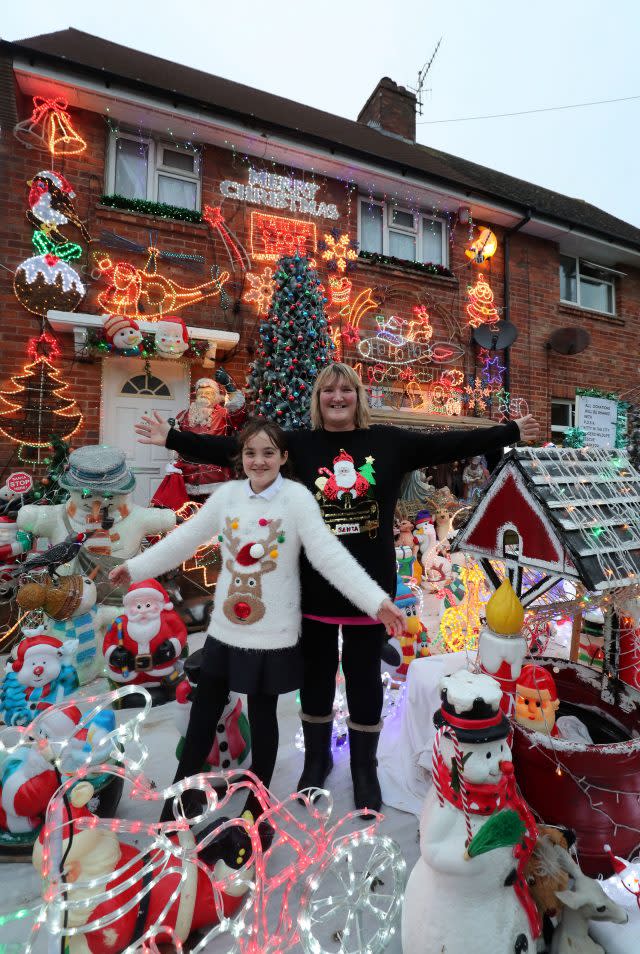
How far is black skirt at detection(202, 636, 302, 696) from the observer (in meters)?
1.69

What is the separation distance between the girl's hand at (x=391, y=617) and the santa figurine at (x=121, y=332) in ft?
14.3

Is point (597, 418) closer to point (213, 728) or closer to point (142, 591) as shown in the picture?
point (142, 591)

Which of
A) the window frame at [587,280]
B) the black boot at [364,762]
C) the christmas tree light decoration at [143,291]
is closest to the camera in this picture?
the black boot at [364,762]

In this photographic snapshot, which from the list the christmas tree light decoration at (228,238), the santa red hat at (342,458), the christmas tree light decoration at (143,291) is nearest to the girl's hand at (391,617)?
the santa red hat at (342,458)

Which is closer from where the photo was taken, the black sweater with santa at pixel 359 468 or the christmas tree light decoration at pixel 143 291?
the black sweater with santa at pixel 359 468

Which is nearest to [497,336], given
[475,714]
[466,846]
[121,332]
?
[121,332]

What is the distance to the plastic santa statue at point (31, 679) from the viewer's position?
6.89 ft

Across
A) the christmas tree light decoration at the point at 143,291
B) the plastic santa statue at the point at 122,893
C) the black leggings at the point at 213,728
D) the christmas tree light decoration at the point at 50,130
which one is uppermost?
the christmas tree light decoration at the point at 50,130

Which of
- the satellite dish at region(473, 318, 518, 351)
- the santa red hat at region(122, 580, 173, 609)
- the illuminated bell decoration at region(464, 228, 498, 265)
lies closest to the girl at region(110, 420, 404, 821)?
the santa red hat at region(122, 580, 173, 609)

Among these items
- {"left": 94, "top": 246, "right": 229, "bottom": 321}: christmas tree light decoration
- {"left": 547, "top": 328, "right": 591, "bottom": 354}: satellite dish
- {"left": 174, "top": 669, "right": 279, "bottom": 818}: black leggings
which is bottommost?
{"left": 174, "top": 669, "right": 279, "bottom": 818}: black leggings

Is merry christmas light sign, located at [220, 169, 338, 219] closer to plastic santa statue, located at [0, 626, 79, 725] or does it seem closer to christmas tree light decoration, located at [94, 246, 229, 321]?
christmas tree light decoration, located at [94, 246, 229, 321]

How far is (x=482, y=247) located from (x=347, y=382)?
23.1 feet

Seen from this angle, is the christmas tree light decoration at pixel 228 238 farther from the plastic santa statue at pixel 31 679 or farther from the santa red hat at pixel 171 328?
the plastic santa statue at pixel 31 679

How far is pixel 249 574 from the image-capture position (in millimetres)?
1746
